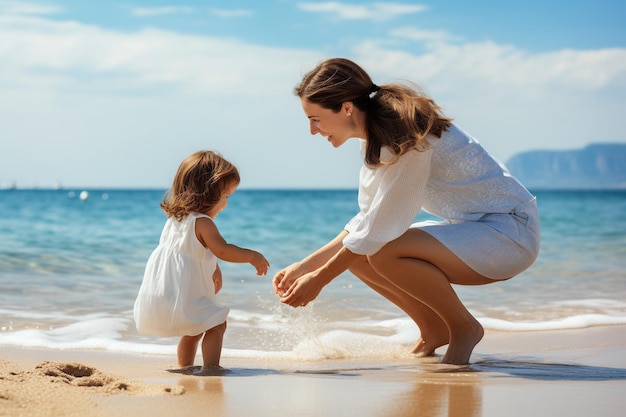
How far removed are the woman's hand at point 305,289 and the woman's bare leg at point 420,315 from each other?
518 millimetres

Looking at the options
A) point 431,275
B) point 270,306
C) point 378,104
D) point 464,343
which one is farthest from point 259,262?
point 270,306

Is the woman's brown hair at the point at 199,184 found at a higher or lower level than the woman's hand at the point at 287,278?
higher

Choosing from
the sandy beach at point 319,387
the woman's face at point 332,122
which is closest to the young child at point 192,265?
the sandy beach at point 319,387

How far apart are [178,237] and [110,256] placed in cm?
606

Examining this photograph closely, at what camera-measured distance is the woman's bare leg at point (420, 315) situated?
12.8 feet

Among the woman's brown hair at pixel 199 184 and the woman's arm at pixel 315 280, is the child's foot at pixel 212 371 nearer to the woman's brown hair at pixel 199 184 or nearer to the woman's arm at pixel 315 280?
the woman's arm at pixel 315 280

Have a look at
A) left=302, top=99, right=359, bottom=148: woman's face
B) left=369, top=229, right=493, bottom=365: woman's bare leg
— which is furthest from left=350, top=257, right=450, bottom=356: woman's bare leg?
left=302, top=99, right=359, bottom=148: woman's face

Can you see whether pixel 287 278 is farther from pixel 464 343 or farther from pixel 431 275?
pixel 464 343

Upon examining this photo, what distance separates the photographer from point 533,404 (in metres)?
2.71

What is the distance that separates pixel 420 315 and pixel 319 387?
103 cm

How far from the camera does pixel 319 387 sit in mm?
3020

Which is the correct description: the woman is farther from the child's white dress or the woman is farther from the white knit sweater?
the child's white dress

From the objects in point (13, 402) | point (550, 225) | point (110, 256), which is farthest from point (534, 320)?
point (550, 225)

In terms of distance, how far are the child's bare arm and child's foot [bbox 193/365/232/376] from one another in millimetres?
430
